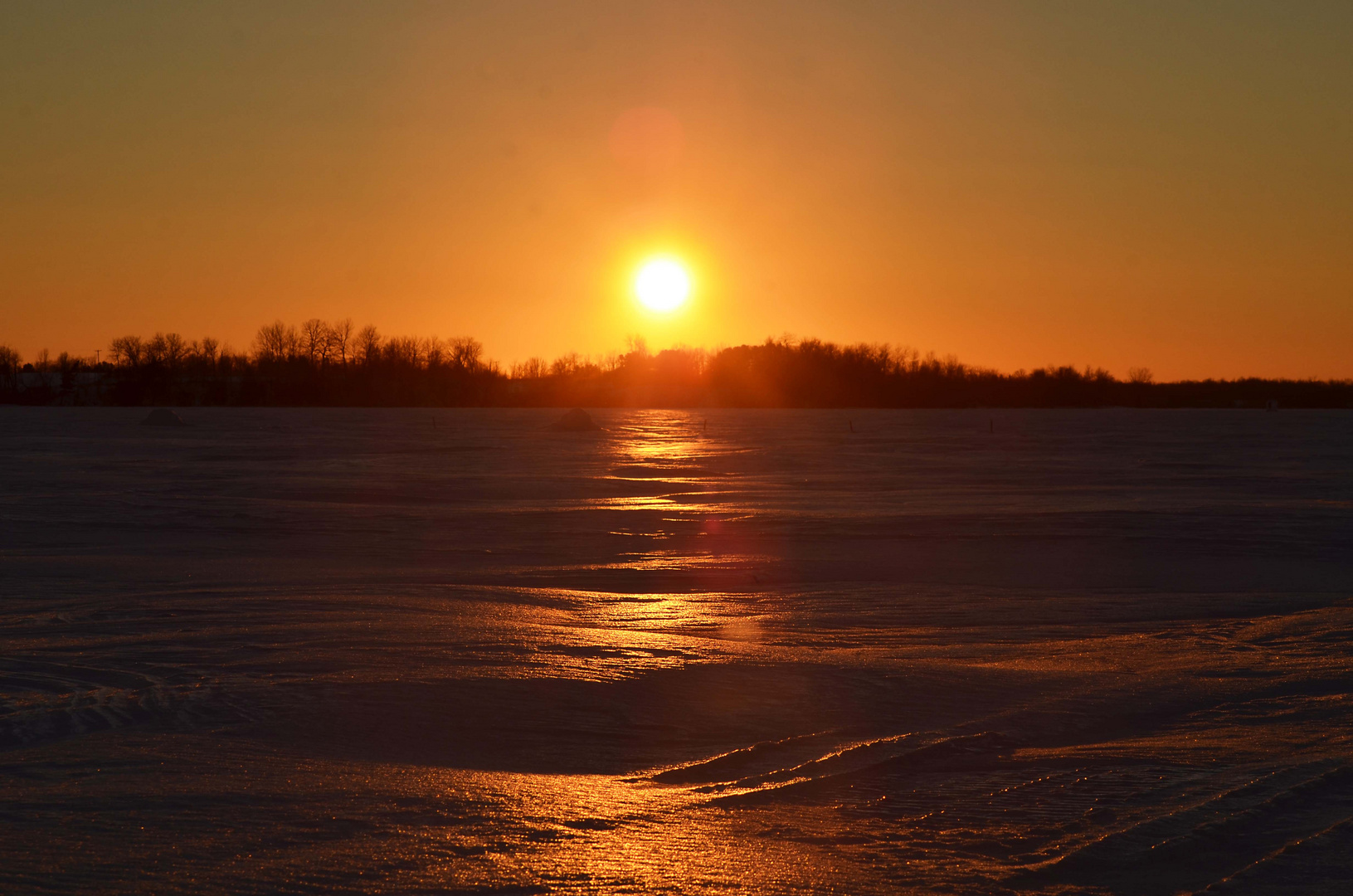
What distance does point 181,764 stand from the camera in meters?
5.65

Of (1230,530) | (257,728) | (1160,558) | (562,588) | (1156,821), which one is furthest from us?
(1230,530)

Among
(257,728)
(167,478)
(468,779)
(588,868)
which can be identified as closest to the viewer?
(588,868)

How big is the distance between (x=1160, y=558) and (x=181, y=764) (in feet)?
40.6

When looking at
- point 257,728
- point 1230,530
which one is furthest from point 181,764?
point 1230,530

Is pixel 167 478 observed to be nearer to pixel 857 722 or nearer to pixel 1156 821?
pixel 857 722

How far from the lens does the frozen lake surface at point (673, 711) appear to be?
454 cm

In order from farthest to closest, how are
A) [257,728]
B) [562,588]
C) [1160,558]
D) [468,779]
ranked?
1. [1160,558]
2. [562,588]
3. [257,728]
4. [468,779]

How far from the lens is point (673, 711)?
6.98m

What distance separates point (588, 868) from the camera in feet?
14.4

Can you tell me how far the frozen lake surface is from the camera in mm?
4543

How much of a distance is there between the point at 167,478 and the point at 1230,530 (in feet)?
76.9

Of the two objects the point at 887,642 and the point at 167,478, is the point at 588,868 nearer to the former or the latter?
the point at 887,642

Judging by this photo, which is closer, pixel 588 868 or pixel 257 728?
pixel 588 868

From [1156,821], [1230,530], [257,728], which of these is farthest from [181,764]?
[1230,530]
